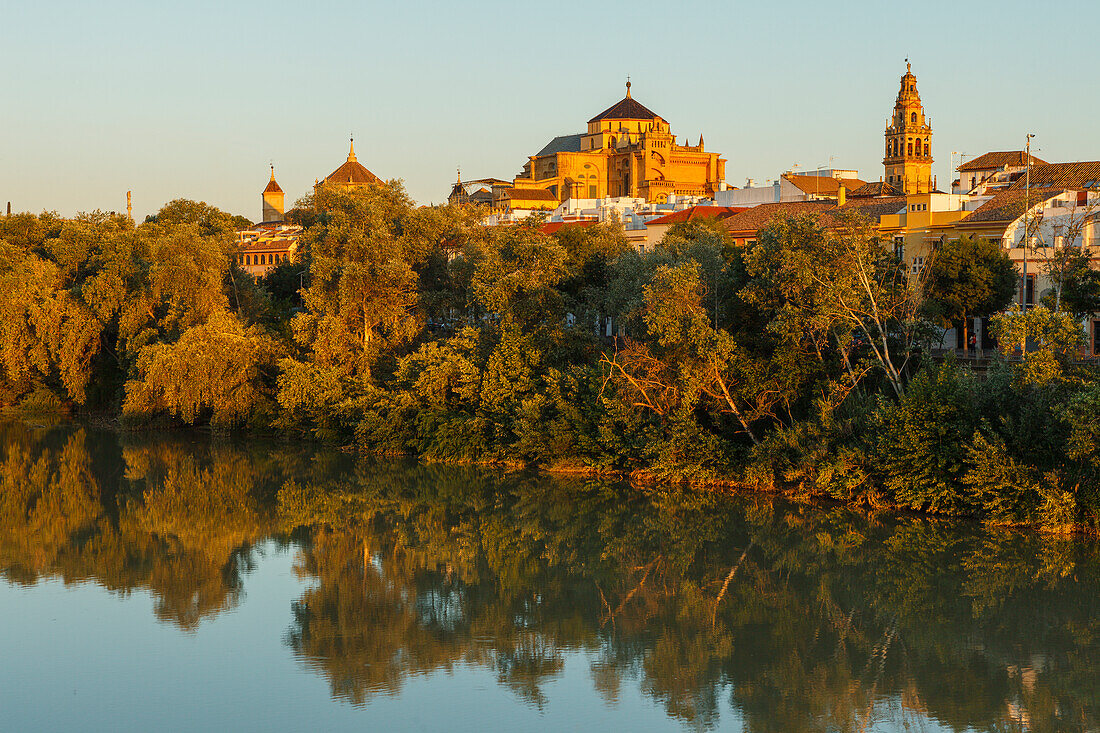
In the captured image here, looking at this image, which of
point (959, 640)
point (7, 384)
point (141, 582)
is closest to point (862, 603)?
point (959, 640)

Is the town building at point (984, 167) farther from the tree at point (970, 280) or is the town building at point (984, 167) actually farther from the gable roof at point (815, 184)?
the tree at point (970, 280)

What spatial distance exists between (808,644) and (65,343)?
89.3 feet

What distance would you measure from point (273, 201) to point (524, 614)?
107240mm

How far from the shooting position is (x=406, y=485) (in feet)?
88.1

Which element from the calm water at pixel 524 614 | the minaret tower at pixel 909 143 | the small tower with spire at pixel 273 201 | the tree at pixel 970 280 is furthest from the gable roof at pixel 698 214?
the small tower with spire at pixel 273 201

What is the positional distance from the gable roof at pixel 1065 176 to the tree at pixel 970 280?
15.3 meters

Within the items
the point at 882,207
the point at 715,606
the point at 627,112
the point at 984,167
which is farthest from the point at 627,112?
the point at 715,606

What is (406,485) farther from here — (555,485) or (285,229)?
(285,229)

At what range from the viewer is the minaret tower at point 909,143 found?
9569 cm

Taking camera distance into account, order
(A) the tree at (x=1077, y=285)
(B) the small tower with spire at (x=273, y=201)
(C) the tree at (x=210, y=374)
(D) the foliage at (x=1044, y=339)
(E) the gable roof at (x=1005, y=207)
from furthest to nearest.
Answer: (B) the small tower with spire at (x=273, y=201)
(E) the gable roof at (x=1005, y=207)
(C) the tree at (x=210, y=374)
(A) the tree at (x=1077, y=285)
(D) the foliage at (x=1044, y=339)

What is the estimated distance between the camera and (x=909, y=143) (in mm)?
95688

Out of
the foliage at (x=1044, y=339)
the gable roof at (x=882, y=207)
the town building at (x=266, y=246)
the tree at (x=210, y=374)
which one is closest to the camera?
the foliage at (x=1044, y=339)

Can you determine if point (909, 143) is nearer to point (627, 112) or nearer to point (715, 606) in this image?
point (627, 112)

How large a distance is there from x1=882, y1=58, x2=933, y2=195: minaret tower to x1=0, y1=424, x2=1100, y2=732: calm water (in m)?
77.0
